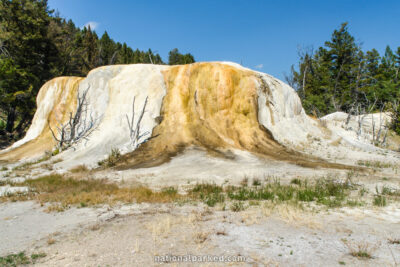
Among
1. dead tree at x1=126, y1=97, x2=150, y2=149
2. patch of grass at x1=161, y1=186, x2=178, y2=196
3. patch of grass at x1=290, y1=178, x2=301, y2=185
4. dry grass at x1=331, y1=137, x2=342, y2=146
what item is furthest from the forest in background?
patch of grass at x1=161, y1=186, x2=178, y2=196

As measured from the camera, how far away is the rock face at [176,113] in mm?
18578

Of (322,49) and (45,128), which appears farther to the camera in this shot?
(322,49)

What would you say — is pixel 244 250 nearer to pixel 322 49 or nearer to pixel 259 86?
pixel 259 86

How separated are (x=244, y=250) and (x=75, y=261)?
9.54 ft

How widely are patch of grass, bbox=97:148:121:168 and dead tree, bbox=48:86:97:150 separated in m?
3.83

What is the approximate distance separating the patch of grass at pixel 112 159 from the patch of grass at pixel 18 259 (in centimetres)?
1121

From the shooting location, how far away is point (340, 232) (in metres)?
5.68

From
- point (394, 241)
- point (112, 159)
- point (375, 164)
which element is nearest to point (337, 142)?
point (375, 164)

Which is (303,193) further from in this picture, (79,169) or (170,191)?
(79,169)

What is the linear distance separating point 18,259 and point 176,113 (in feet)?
54.8

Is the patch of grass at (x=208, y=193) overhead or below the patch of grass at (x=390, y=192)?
below

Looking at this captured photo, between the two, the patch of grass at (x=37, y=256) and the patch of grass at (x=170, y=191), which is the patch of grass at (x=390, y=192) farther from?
the patch of grass at (x=37, y=256)

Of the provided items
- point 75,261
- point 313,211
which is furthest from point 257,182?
point 75,261

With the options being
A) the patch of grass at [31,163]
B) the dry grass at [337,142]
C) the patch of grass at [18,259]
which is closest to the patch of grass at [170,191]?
the patch of grass at [18,259]
